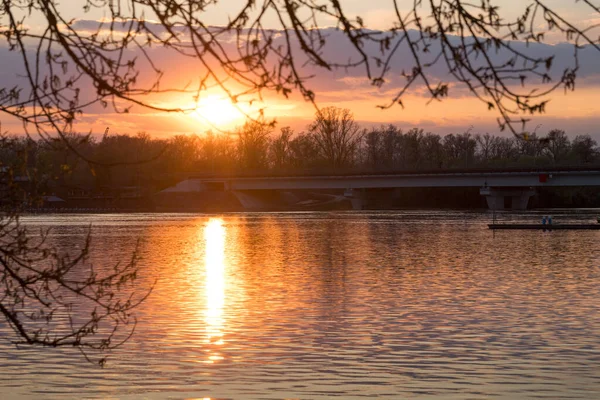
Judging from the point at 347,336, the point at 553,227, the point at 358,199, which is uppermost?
the point at 358,199

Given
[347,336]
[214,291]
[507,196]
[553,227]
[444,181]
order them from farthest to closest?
[507,196]
[444,181]
[553,227]
[214,291]
[347,336]

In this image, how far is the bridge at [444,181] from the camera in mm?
126125

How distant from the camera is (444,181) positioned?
135750 mm

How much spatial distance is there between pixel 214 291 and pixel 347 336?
12.0 meters

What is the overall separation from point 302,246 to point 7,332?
39.5m

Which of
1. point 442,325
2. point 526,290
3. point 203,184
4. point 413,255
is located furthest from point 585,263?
point 203,184

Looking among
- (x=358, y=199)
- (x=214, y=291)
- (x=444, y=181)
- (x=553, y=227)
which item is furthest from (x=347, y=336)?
(x=358, y=199)

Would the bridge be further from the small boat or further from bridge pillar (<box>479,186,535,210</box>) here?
the small boat

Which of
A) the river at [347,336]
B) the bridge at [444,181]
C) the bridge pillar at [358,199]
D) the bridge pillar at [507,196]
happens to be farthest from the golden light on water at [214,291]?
the bridge pillar at [358,199]

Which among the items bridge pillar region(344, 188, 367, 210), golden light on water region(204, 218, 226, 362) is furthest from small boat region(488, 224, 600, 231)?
bridge pillar region(344, 188, 367, 210)

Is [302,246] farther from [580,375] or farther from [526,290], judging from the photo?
[580,375]

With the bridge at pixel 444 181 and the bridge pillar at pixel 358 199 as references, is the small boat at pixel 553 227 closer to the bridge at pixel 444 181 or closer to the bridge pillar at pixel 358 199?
the bridge at pixel 444 181

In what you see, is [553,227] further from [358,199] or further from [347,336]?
[358,199]

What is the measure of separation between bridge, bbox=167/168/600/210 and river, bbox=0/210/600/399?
7982 centimetres
